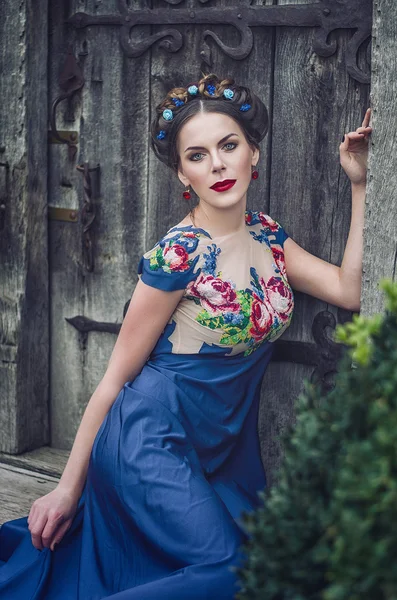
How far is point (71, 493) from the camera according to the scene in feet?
7.76

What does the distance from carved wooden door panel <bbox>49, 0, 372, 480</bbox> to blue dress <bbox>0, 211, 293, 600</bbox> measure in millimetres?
247

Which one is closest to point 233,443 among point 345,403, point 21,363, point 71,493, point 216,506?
point 216,506

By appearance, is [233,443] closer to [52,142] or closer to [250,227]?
[250,227]

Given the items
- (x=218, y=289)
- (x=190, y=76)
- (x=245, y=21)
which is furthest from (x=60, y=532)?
(x=245, y=21)

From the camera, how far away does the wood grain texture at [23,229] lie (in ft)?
9.29

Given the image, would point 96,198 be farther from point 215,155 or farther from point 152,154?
point 215,155

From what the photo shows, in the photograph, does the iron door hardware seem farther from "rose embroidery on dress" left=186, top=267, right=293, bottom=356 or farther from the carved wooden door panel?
"rose embroidery on dress" left=186, top=267, right=293, bottom=356

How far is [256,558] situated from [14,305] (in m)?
1.79

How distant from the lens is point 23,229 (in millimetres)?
2908

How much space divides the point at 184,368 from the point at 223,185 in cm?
49

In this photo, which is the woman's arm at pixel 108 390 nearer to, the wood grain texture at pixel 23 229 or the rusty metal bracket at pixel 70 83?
the wood grain texture at pixel 23 229

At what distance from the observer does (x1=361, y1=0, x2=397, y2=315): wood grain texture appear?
212 cm

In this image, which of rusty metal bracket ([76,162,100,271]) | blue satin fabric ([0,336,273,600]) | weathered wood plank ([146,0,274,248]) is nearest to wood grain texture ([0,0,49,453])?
rusty metal bracket ([76,162,100,271])

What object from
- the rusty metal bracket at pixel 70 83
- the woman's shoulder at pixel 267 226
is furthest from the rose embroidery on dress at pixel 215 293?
the rusty metal bracket at pixel 70 83
